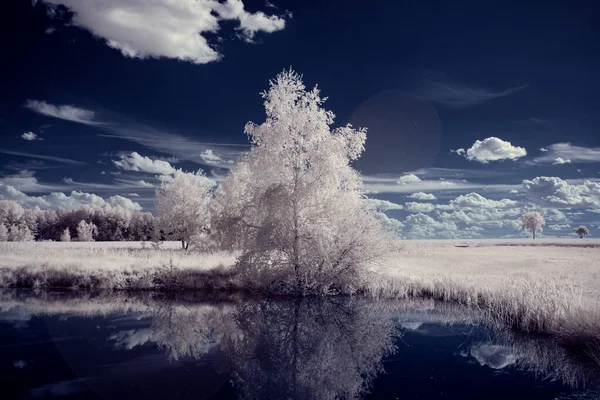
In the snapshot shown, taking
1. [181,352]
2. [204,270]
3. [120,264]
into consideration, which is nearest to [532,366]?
[181,352]

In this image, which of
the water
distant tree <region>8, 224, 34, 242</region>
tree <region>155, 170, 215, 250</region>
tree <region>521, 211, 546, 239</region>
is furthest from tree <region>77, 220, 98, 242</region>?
tree <region>521, 211, 546, 239</region>

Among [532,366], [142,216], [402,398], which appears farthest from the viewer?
[142,216]

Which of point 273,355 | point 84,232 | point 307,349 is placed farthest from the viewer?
point 84,232

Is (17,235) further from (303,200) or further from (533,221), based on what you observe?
(533,221)

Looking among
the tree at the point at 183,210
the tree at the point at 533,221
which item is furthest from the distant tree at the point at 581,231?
the tree at the point at 183,210

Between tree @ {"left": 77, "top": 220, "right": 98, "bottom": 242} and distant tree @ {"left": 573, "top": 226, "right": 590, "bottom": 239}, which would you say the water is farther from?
distant tree @ {"left": 573, "top": 226, "right": 590, "bottom": 239}

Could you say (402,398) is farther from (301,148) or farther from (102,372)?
(301,148)

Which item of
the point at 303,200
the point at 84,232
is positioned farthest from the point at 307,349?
the point at 84,232

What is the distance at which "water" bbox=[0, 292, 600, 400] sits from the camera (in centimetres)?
1062

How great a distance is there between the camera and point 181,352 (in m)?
13.9

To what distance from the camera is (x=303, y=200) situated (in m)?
23.8

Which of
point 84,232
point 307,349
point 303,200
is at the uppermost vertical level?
point 303,200

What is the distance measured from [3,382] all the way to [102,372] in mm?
2287

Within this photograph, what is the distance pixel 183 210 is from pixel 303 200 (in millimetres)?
30469
